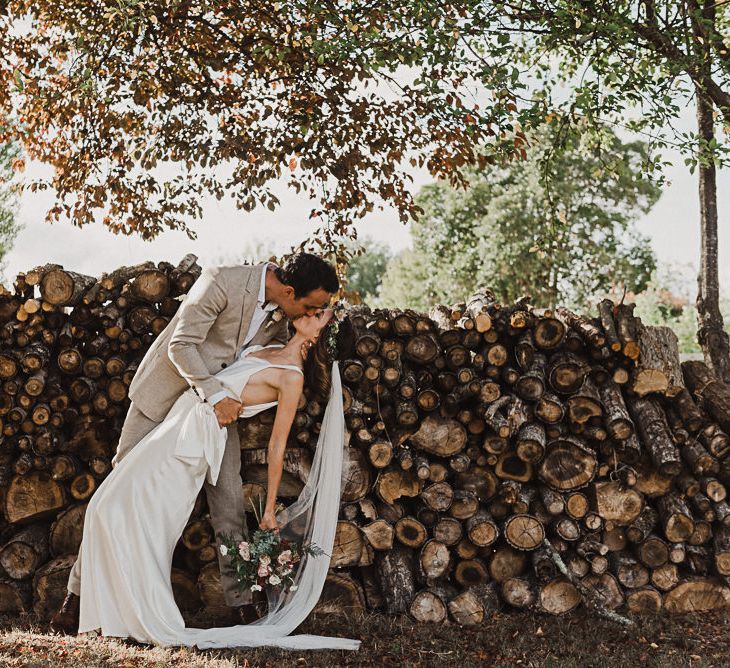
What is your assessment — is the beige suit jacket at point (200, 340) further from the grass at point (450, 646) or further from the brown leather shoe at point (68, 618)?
the grass at point (450, 646)

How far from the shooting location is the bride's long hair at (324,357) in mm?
4965

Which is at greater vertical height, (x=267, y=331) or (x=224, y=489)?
(x=267, y=331)

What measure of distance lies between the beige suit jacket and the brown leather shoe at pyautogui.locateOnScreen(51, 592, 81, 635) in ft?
3.93

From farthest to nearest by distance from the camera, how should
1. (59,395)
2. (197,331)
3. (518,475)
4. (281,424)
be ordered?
(518,475), (59,395), (281,424), (197,331)

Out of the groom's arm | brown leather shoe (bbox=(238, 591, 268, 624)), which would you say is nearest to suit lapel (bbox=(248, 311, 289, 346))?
the groom's arm

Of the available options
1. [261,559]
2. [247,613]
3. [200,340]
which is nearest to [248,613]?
[247,613]

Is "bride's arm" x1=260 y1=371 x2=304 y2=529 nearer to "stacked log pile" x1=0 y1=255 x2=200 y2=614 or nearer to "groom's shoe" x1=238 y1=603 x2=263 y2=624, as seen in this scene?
"groom's shoe" x1=238 y1=603 x2=263 y2=624

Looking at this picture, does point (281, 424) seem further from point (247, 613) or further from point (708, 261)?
point (708, 261)

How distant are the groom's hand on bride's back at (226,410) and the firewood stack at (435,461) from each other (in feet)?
1.62

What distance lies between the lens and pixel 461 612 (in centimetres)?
507

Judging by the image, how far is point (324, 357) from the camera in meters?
4.98

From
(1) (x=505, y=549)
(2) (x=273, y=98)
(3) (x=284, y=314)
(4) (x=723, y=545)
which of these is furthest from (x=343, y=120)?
(4) (x=723, y=545)

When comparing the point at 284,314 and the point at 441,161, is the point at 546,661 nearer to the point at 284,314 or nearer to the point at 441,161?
the point at 284,314

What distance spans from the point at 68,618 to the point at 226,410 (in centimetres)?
160
